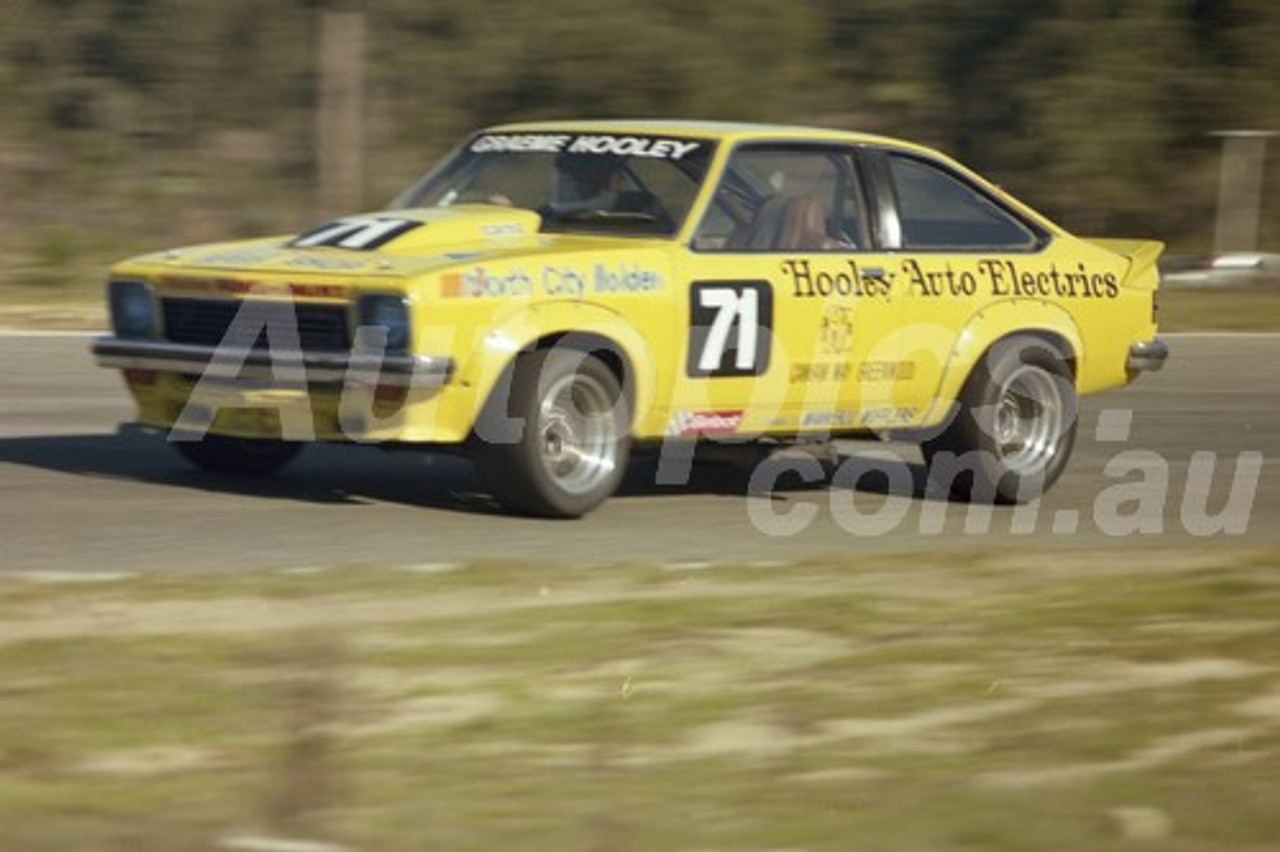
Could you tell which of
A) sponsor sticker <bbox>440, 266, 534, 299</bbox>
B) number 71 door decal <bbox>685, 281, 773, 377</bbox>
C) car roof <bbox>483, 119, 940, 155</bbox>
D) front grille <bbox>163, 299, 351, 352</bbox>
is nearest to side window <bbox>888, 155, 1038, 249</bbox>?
car roof <bbox>483, 119, 940, 155</bbox>

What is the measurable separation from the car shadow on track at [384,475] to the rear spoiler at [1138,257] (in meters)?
1.35

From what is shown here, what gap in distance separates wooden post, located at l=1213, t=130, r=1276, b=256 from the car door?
1206 cm

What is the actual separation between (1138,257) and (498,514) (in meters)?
3.51

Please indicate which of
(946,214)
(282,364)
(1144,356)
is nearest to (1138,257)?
(1144,356)

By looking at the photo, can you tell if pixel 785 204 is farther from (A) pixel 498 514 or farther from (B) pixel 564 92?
(B) pixel 564 92

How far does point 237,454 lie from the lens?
10.3 m

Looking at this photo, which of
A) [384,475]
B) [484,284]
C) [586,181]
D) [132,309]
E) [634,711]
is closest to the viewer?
[634,711]

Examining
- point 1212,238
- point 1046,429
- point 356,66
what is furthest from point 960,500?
point 1212,238

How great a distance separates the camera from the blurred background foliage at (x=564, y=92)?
2259cm

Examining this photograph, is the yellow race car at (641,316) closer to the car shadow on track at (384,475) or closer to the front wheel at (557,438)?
the front wheel at (557,438)

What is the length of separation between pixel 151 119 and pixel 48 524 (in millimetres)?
14344

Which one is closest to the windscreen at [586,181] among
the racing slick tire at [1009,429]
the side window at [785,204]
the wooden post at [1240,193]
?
the side window at [785,204]

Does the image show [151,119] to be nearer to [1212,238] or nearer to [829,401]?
[1212,238]

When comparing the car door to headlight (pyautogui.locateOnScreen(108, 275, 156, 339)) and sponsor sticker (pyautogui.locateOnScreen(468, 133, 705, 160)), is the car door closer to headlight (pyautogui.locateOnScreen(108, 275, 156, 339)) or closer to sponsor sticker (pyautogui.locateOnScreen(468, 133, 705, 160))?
sponsor sticker (pyautogui.locateOnScreen(468, 133, 705, 160))
